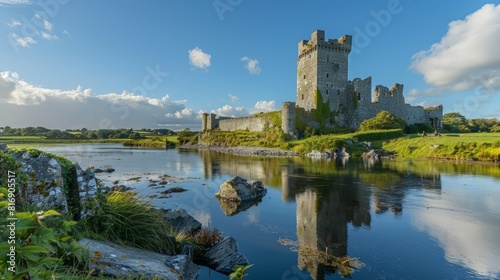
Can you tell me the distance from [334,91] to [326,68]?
5.21 metres

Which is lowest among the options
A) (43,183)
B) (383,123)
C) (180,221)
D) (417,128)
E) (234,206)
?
(234,206)

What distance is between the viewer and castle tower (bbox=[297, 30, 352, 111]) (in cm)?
6031

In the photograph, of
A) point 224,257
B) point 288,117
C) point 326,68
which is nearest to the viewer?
point 224,257

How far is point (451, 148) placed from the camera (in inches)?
1515

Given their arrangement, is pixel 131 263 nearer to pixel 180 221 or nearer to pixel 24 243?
pixel 24 243

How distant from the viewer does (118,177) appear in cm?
2514

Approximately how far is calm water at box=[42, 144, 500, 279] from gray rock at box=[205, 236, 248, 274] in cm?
32

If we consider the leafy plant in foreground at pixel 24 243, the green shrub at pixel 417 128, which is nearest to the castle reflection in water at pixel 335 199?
the leafy plant in foreground at pixel 24 243

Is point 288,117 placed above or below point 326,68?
below

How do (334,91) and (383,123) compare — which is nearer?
(383,123)

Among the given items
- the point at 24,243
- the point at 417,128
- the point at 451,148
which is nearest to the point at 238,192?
the point at 24,243

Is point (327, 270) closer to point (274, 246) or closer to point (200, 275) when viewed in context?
point (274, 246)

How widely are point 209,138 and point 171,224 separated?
71.7m

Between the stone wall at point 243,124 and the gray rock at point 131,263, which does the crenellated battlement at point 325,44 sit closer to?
the stone wall at point 243,124
